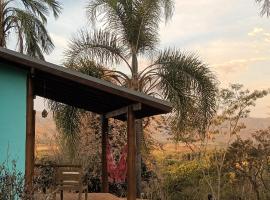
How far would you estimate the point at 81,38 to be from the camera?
17250mm

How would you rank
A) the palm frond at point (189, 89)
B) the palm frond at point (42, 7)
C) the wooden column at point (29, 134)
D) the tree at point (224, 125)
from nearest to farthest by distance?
the wooden column at point (29, 134)
the palm frond at point (189, 89)
the palm frond at point (42, 7)
the tree at point (224, 125)

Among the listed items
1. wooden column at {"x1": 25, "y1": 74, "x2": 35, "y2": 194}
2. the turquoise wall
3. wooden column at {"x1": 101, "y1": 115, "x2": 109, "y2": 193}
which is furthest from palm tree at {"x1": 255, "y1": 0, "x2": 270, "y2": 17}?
the turquoise wall

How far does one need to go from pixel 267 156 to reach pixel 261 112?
4.76m

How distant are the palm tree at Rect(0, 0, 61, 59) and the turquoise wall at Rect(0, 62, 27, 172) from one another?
24.8 feet

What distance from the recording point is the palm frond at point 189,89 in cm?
1576

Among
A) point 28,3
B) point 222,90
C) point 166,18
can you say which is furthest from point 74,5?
point 222,90

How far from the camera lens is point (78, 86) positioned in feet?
33.5

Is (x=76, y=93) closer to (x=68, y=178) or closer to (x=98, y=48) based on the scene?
(x=68, y=178)

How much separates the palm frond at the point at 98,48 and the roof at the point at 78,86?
4.90 meters

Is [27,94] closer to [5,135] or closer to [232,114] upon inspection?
[5,135]

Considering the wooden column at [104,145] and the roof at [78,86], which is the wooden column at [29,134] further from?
the wooden column at [104,145]

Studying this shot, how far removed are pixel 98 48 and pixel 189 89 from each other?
3.56 meters

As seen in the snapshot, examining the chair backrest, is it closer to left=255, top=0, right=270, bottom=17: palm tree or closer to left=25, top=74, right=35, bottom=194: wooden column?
left=25, top=74, right=35, bottom=194: wooden column

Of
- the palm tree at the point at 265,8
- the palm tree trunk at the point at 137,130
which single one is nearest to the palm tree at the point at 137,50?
the palm tree trunk at the point at 137,130
